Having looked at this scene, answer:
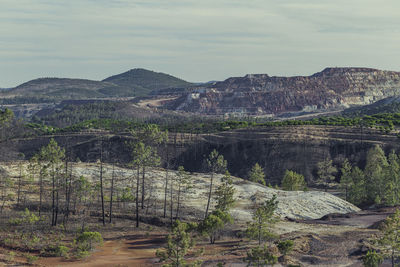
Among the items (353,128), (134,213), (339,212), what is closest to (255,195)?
(339,212)

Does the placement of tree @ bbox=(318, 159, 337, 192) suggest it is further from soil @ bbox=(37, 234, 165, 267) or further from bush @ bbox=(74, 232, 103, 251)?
bush @ bbox=(74, 232, 103, 251)

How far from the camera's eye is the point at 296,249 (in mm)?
65250

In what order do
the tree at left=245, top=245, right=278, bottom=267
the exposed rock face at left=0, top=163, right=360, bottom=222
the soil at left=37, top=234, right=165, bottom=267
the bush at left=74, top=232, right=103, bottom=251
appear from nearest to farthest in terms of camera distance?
the tree at left=245, top=245, right=278, bottom=267 < the soil at left=37, top=234, right=165, bottom=267 < the bush at left=74, top=232, right=103, bottom=251 < the exposed rock face at left=0, top=163, right=360, bottom=222

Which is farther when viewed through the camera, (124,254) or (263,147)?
(263,147)

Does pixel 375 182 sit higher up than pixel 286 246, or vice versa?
pixel 375 182

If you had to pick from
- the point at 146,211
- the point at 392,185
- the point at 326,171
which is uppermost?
the point at 392,185

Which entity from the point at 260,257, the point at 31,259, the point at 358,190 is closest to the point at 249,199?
the point at 358,190

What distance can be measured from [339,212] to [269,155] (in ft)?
237

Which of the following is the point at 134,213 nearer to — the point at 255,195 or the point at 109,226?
the point at 109,226

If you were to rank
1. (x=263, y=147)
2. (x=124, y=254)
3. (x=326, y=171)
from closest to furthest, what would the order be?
(x=124, y=254), (x=326, y=171), (x=263, y=147)

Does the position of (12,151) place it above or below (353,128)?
below

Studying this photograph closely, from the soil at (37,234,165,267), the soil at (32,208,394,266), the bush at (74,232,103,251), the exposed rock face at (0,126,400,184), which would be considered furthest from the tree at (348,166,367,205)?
the bush at (74,232,103,251)

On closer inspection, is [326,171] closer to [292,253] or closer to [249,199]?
[249,199]

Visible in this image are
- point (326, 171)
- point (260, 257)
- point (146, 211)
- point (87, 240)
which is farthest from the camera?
point (326, 171)
